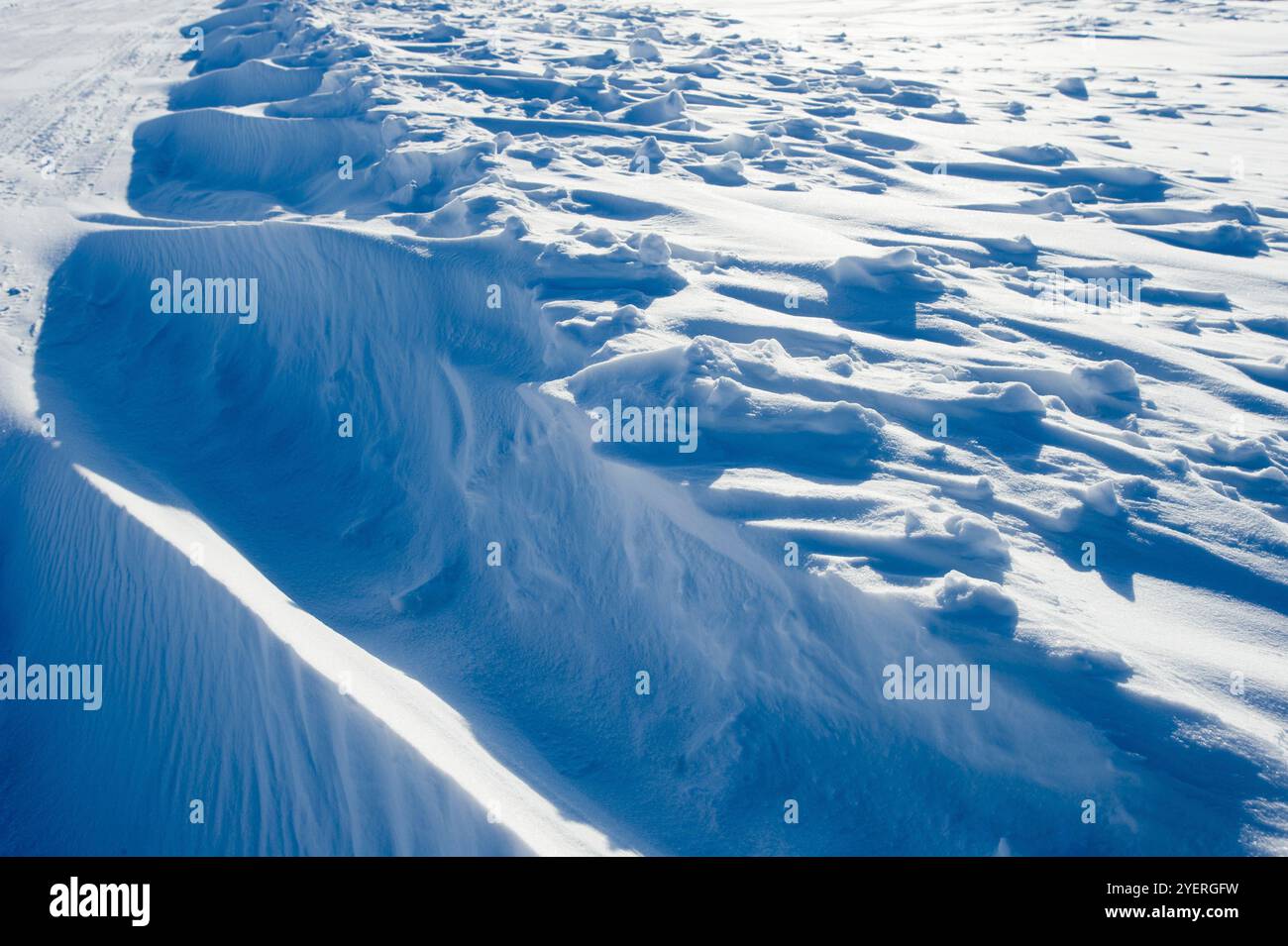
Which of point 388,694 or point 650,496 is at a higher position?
point 650,496

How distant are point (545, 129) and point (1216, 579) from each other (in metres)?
6.26

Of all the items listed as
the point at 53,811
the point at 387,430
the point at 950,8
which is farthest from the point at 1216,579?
the point at 950,8

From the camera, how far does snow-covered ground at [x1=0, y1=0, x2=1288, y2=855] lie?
3.06 meters

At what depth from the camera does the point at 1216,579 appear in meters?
3.47

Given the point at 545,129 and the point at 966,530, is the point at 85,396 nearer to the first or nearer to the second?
the point at 545,129

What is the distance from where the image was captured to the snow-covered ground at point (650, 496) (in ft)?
10.0

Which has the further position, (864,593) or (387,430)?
(387,430)

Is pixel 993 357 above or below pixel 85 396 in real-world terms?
above

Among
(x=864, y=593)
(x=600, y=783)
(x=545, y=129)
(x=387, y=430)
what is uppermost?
(x=545, y=129)

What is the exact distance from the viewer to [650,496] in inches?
147

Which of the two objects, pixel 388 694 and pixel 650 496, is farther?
pixel 650 496
